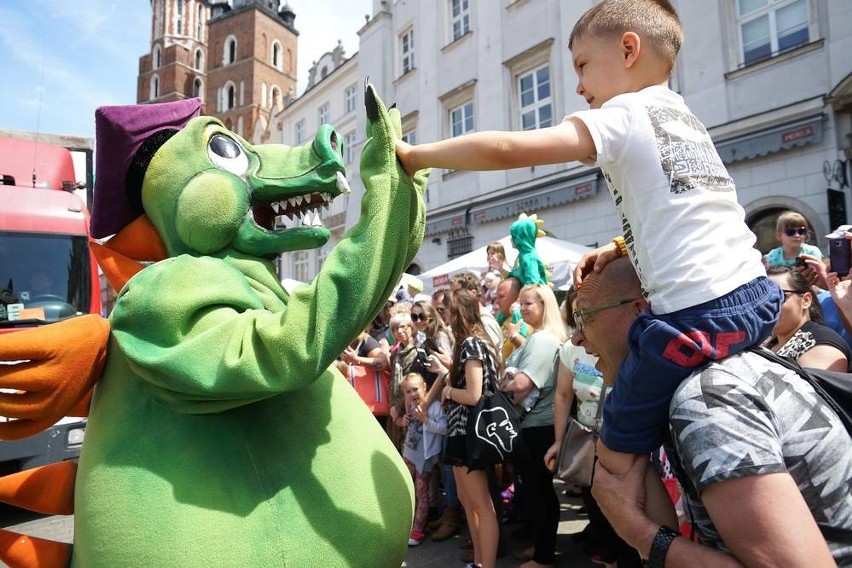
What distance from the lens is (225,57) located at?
48594 mm

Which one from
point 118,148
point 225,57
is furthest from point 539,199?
point 225,57

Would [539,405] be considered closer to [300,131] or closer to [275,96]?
[300,131]

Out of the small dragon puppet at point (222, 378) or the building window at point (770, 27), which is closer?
the small dragon puppet at point (222, 378)

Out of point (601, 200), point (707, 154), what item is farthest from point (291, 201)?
point (601, 200)

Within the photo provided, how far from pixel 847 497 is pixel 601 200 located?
34.0 ft

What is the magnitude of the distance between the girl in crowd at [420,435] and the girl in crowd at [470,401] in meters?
0.40

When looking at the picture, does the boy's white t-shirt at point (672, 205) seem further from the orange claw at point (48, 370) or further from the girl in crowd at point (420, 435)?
the girl in crowd at point (420, 435)

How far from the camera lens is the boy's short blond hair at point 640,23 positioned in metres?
1.37

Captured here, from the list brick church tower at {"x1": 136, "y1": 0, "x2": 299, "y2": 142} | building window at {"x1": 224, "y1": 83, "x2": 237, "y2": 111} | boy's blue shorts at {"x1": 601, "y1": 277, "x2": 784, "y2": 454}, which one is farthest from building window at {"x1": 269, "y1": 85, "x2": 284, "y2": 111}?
boy's blue shorts at {"x1": 601, "y1": 277, "x2": 784, "y2": 454}

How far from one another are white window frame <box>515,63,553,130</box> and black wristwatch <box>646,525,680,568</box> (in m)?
11.4

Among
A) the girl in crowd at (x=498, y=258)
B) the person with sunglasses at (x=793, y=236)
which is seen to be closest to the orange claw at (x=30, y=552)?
the person with sunglasses at (x=793, y=236)

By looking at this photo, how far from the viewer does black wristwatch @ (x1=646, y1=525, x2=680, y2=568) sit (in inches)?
47.6

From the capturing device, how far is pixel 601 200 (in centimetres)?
1102

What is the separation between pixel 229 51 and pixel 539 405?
52.3 meters
